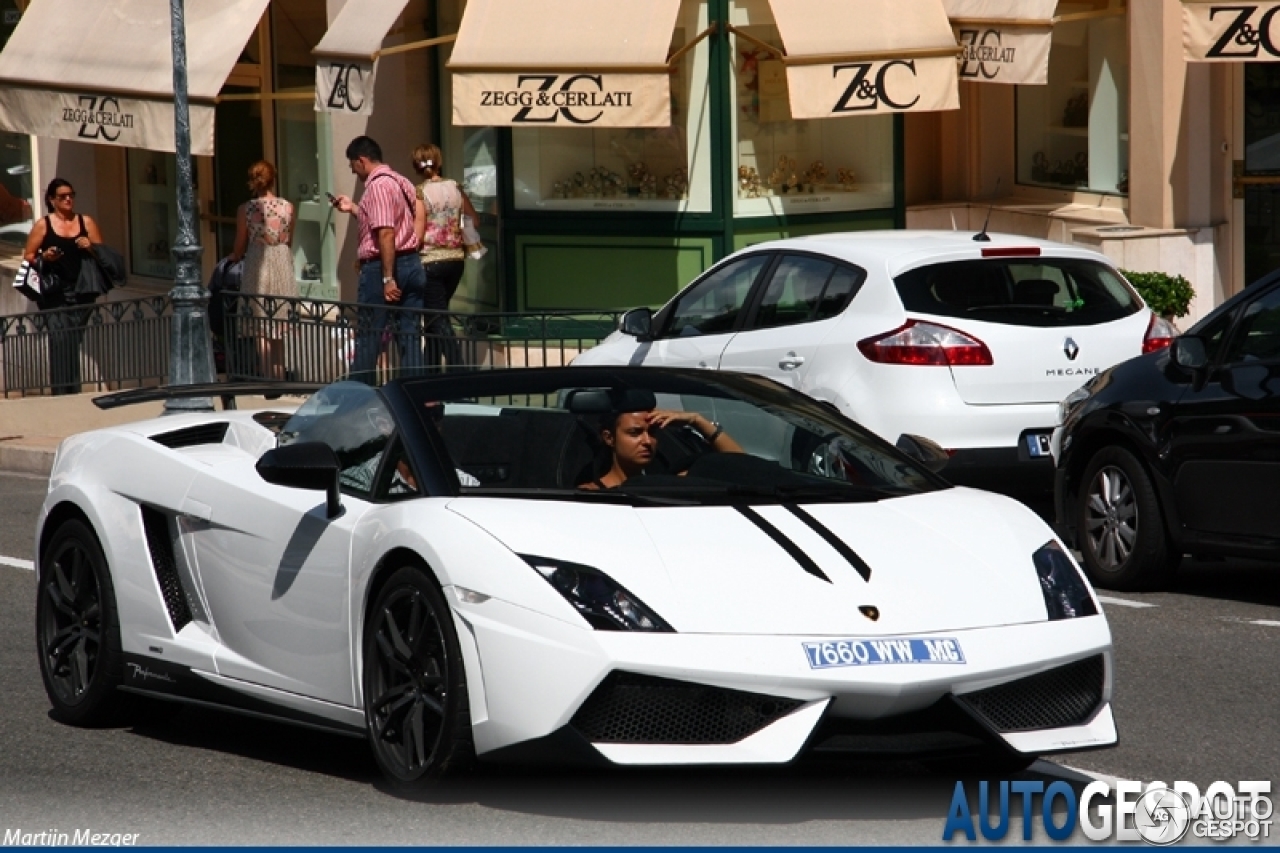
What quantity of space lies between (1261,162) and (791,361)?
7661mm

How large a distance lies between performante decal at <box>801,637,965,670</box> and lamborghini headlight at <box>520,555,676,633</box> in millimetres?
388

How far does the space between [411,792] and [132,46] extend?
1605cm

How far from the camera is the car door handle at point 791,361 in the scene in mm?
12305

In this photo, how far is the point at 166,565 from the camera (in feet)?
24.4

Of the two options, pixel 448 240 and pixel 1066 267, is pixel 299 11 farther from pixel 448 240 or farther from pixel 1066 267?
pixel 1066 267

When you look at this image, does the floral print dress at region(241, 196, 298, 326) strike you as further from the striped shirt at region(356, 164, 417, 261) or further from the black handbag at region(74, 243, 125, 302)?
the striped shirt at region(356, 164, 417, 261)

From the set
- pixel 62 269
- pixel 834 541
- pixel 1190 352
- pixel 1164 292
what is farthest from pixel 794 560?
pixel 62 269

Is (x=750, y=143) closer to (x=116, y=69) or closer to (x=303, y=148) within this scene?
(x=303, y=148)

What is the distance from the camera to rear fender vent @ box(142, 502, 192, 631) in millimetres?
7387

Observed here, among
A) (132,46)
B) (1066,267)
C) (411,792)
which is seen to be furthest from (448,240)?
(411,792)

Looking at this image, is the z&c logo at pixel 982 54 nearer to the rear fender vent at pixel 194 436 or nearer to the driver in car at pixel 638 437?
the rear fender vent at pixel 194 436

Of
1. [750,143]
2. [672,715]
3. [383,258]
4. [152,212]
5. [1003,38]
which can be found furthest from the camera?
[152,212]

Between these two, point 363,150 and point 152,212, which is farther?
point 152,212

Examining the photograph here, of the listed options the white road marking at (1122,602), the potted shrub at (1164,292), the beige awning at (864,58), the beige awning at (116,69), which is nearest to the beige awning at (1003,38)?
the beige awning at (864,58)
